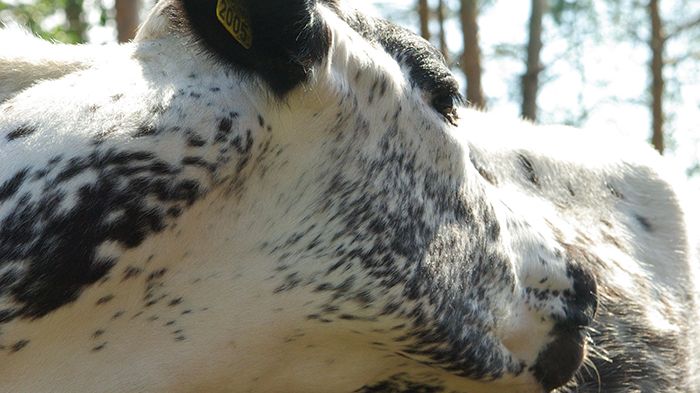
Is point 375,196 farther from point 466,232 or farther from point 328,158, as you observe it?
point 466,232

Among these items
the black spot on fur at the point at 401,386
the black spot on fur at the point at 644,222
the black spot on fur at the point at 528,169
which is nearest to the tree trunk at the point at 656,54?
the black spot on fur at the point at 644,222

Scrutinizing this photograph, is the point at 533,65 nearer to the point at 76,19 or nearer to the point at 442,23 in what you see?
the point at 442,23

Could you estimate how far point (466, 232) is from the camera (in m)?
2.46

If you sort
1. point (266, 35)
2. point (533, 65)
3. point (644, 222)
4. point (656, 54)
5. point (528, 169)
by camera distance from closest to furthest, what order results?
point (266, 35)
point (528, 169)
point (644, 222)
point (533, 65)
point (656, 54)

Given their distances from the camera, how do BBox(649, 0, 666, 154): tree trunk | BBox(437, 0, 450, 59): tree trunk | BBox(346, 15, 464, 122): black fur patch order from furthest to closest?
1. BBox(649, 0, 666, 154): tree trunk
2. BBox(437, 0, 450, 59): tree trunk
3. BBox(346, 15, 464, 122): black fur patch

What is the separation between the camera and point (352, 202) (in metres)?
→ 2.25

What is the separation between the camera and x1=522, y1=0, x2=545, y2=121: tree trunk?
9.14 m

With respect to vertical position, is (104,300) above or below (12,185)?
below

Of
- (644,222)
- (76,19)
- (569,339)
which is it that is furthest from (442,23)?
(569,339)

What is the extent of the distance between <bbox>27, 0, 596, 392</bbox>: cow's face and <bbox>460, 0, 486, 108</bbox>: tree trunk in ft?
21.1

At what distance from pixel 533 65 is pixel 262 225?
8.23m

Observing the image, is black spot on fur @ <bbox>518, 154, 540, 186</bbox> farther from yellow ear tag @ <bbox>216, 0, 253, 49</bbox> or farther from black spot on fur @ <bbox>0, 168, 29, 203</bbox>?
black spot on fur @ <bbox>0, 168, 29, 203</bbox>

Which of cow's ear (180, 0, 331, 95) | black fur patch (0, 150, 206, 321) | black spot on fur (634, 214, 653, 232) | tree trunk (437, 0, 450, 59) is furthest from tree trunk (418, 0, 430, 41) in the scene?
black fur patch (0, 150, 206, 321)

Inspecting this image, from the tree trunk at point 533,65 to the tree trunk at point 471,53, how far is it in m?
0.40
